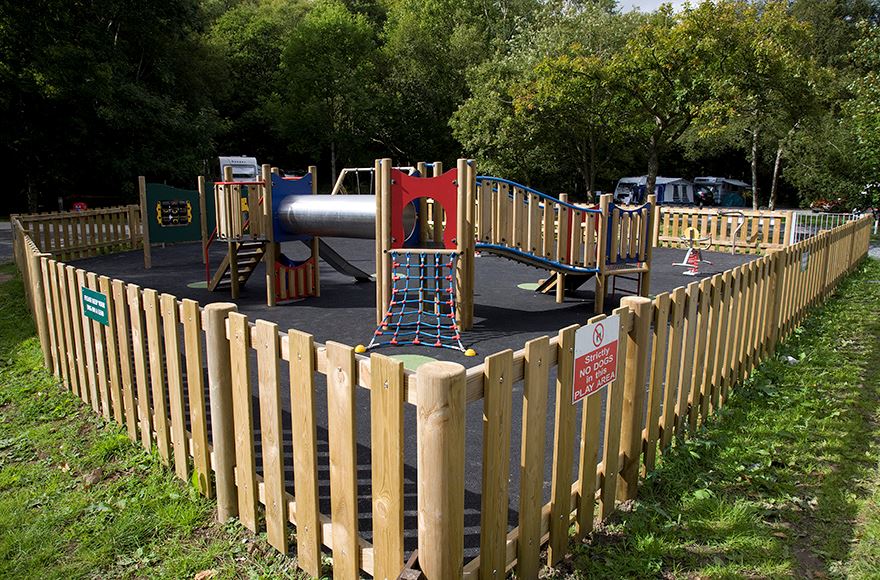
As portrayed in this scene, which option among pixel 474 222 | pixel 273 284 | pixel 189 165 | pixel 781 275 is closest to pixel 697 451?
pixel 781 275

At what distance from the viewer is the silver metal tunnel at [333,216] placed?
28.9 feet

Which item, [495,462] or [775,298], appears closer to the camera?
[495,462]

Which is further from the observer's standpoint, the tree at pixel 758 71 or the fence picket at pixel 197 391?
the tree at pixel 758 71

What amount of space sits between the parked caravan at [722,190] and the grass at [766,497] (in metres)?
39.5

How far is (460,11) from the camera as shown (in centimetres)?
4156

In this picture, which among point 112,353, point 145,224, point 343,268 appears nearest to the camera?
point 112,353

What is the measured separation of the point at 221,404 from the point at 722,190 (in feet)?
147

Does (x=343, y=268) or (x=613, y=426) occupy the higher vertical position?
(x=613, y=426)

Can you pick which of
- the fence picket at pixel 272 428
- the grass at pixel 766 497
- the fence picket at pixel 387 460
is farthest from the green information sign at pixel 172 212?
the fence picket at pixel 387 460

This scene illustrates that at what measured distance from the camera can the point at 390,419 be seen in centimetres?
228

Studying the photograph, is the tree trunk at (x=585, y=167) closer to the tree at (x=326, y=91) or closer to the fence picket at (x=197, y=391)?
the tree at (x=326, y=91)

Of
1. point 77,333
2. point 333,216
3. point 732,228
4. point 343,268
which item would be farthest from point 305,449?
point 732,228

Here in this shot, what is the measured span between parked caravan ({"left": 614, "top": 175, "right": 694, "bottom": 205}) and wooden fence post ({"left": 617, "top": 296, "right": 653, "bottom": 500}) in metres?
31.8

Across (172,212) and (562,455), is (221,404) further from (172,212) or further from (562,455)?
(172,212)
